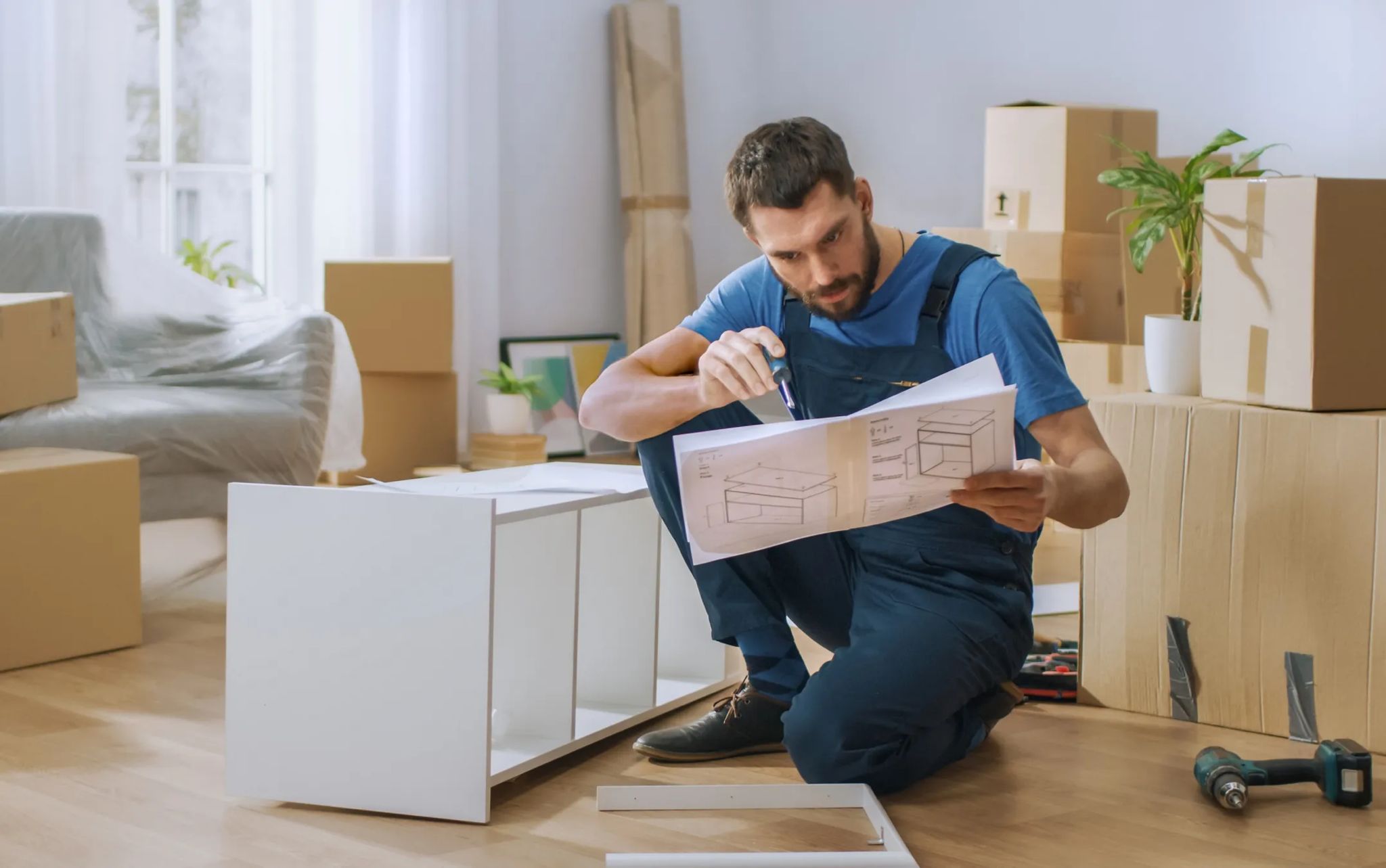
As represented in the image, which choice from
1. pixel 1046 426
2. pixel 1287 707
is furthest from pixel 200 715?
pixel 1287 707

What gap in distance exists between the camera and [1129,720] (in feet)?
7.23

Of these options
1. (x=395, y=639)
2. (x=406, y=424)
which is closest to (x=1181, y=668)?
(x=395, y=639)

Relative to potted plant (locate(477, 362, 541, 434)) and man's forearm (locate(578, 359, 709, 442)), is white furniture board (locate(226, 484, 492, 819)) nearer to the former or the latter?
man's forearm (locate(578, 359, 709, 442))

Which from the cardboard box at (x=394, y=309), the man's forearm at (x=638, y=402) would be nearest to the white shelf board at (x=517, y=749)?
the man's forearm at (x=638, y=402)

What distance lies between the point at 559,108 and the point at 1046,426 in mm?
3496

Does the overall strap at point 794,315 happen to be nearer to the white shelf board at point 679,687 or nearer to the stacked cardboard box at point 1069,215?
the white shelf board at point 679,687

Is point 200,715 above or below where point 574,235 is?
below

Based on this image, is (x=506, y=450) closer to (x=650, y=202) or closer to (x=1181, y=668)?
(x=650, y=202)

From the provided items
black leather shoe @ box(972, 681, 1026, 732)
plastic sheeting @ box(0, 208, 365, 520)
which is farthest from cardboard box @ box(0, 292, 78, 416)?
black leather shoe @ box(972, 681, 1026, 732)

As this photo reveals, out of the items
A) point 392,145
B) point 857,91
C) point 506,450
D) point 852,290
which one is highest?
point 857,91

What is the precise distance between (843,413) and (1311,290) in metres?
0.70

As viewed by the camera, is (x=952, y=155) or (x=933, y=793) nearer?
(x=933, y=793)

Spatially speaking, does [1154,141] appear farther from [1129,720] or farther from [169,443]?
[169,443]

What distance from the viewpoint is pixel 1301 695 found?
6.79 feet
